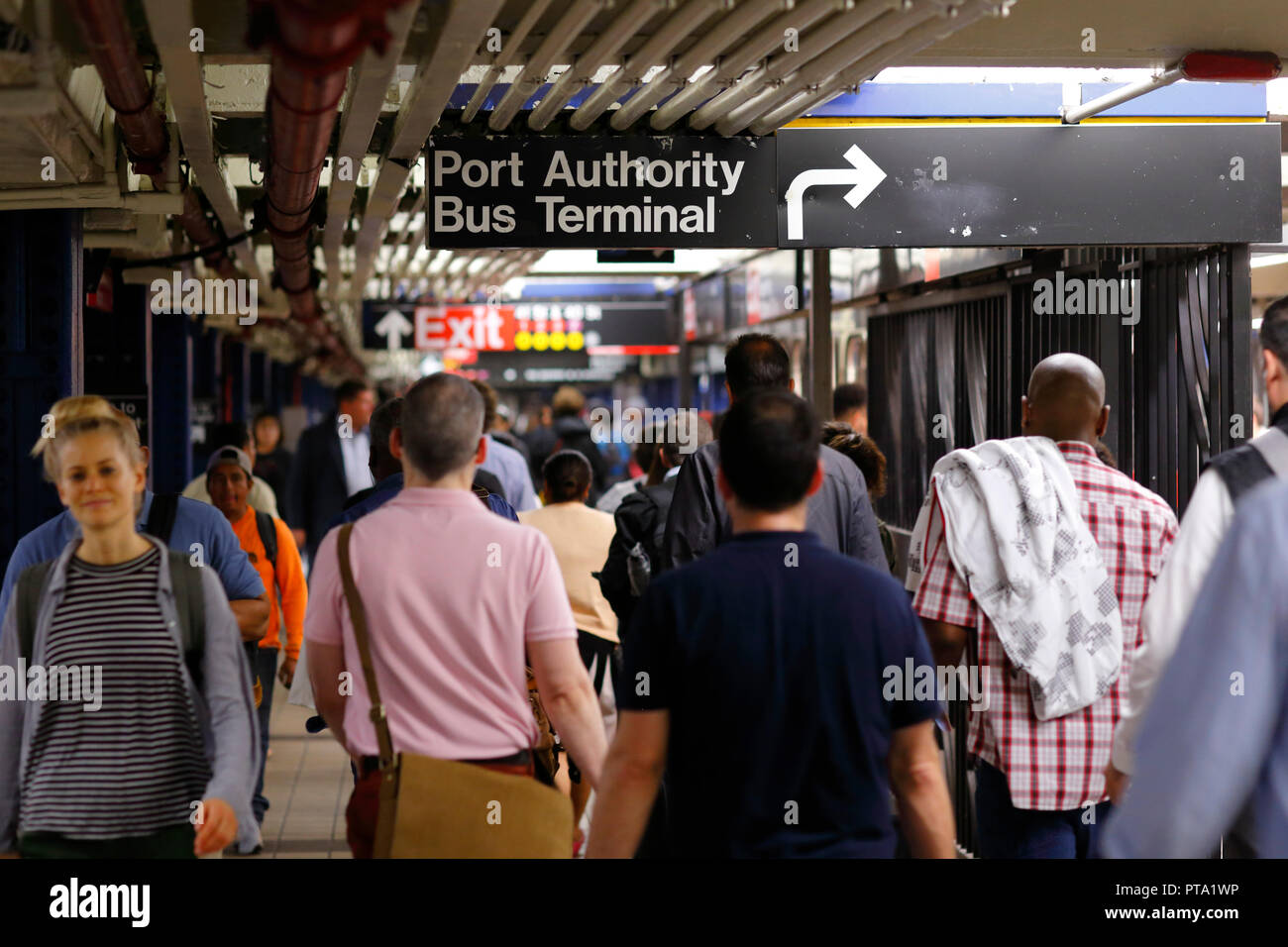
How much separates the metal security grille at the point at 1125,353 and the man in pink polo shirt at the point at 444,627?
3.00 meters

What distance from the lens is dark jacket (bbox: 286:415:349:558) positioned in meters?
9.57

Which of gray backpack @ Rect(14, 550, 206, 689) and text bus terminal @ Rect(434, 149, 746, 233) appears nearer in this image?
gray backpack @ Rect(14, 550, 206, 689)

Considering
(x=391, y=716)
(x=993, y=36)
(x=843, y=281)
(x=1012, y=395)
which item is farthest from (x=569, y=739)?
(x=843, y=281)

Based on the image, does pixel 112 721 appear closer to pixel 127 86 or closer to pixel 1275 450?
pixel 127 86

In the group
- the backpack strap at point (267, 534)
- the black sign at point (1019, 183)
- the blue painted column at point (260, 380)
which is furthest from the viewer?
the blue painted column at point (260, 380)

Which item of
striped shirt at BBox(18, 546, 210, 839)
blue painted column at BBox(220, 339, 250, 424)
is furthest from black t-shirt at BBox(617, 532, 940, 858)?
blue painted column at BBox(220, 339, 250, 424)

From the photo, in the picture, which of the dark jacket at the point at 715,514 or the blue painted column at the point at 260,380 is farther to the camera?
the blue painted column at the point at 260,380

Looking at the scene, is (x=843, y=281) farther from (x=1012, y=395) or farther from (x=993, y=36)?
(x=993, y=36)

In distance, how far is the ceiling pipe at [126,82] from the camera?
3.53 m

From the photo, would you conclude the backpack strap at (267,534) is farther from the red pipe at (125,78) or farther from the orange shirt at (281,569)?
the red pipe at (125,78)

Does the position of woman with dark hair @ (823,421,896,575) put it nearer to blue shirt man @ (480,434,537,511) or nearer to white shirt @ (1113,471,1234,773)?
white shirt @ (1113,471,1234,773)

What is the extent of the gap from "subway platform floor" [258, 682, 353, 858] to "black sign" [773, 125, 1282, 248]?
3.17 metres

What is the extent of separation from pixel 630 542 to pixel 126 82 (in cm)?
219

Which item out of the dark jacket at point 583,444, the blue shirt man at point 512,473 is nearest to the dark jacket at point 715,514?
the blue shirt man at point 512,473
